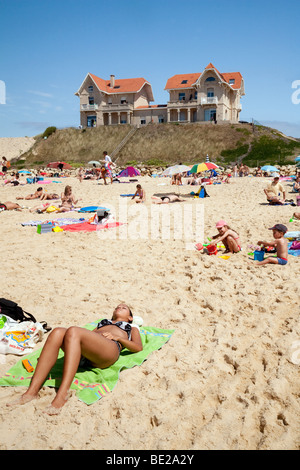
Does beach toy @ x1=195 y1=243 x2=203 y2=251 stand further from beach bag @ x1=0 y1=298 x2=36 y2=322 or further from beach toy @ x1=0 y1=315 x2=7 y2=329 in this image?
beach toy @ x1=0 y1=315 x2=7 y2=329

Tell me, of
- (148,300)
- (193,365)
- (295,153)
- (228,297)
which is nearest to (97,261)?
(148,300)

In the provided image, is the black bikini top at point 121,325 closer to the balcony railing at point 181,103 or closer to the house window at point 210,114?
the house window at point 210,114

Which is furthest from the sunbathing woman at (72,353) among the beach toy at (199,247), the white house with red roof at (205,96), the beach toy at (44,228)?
the white house with red roof at (205,96)

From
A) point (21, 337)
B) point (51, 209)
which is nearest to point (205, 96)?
point (51, 209)

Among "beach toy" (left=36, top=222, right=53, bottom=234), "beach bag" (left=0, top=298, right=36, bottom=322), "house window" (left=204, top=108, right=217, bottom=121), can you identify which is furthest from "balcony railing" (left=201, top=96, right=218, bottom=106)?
"beach bag" (left=0, top=298, right=36, bottom=322)

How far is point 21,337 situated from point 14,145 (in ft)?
190

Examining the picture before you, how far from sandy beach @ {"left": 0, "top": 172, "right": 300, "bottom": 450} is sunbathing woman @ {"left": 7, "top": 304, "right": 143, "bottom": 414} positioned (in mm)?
111

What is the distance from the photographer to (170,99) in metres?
45.2

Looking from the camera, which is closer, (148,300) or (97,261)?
(148,300)

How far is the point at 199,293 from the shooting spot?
4828mm

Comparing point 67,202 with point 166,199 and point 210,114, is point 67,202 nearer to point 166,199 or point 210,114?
point 166,199

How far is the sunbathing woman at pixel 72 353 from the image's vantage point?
8.94 feet

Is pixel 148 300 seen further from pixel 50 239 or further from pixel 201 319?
pixel 50 239
